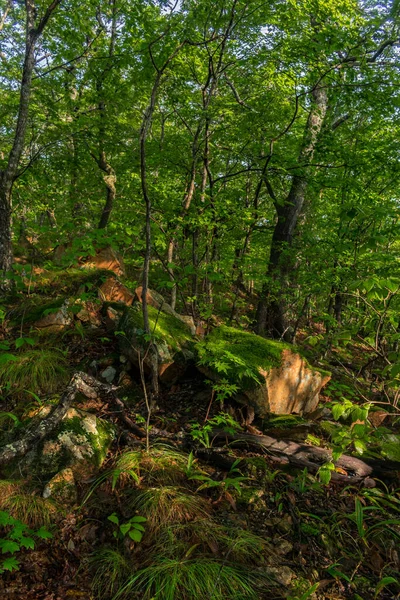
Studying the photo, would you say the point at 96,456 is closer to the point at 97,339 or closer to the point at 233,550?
the point at 233,550

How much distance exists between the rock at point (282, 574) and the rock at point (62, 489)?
1731mm

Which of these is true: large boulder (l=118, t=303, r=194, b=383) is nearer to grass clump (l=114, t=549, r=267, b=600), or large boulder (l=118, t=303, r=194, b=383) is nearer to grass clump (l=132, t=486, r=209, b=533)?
grass clump (l=132, t=486, r=209, b=533)

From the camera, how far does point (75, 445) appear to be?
3318 millimetres

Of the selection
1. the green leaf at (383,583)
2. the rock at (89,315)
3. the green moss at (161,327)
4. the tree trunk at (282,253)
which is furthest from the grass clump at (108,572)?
the tree trunk at (282,253)

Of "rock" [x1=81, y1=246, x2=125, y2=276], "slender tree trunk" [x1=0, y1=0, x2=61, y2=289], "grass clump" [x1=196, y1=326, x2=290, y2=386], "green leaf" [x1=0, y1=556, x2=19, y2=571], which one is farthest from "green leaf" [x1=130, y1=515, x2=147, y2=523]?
"rock" [x1=81, y1=246, x2=125, y2=276]

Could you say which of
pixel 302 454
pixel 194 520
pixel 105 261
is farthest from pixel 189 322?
pixel 194 520

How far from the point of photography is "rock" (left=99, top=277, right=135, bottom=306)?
662 cm

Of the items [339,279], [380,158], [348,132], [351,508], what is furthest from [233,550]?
[348,132]

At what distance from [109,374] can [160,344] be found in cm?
88

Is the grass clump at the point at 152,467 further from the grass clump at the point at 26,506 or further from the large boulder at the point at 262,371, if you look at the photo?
the large boulder at the point at 262,371

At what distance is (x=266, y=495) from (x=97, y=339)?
11.3 feet

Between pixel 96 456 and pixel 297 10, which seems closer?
pixel 96 456

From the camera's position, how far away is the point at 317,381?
530 centimetres

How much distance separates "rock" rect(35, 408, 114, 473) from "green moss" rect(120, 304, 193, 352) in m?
1.43
